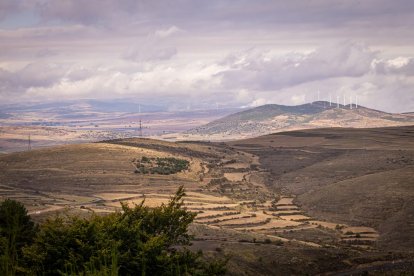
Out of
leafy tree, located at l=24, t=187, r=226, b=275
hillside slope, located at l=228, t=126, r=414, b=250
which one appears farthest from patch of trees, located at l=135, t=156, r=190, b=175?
leafy tree, located at l=24, t=187, r=226, b=275

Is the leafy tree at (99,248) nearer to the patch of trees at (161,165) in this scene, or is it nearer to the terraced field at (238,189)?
the terraced field at (238,189)

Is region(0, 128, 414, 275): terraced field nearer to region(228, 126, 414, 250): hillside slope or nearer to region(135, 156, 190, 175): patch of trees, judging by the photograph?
region(228, 126, 414, 250): hillside slope

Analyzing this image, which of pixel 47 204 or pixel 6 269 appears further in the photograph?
pixel 47 204

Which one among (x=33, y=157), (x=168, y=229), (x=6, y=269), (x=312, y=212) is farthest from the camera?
(x=33, y=157)

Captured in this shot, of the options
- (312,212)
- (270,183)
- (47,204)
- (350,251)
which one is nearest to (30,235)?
(350,251)

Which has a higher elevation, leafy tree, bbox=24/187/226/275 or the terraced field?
leafy tree, bbox=24/187/226/275

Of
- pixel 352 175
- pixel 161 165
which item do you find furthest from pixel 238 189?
pixel 161 165

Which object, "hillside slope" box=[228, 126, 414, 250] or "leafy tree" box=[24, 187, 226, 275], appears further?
"hillside slope" box=[228, 126, 414, 250]

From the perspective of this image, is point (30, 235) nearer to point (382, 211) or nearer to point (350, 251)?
point (350, 251)

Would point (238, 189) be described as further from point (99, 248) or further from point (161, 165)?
point (99, 248)
